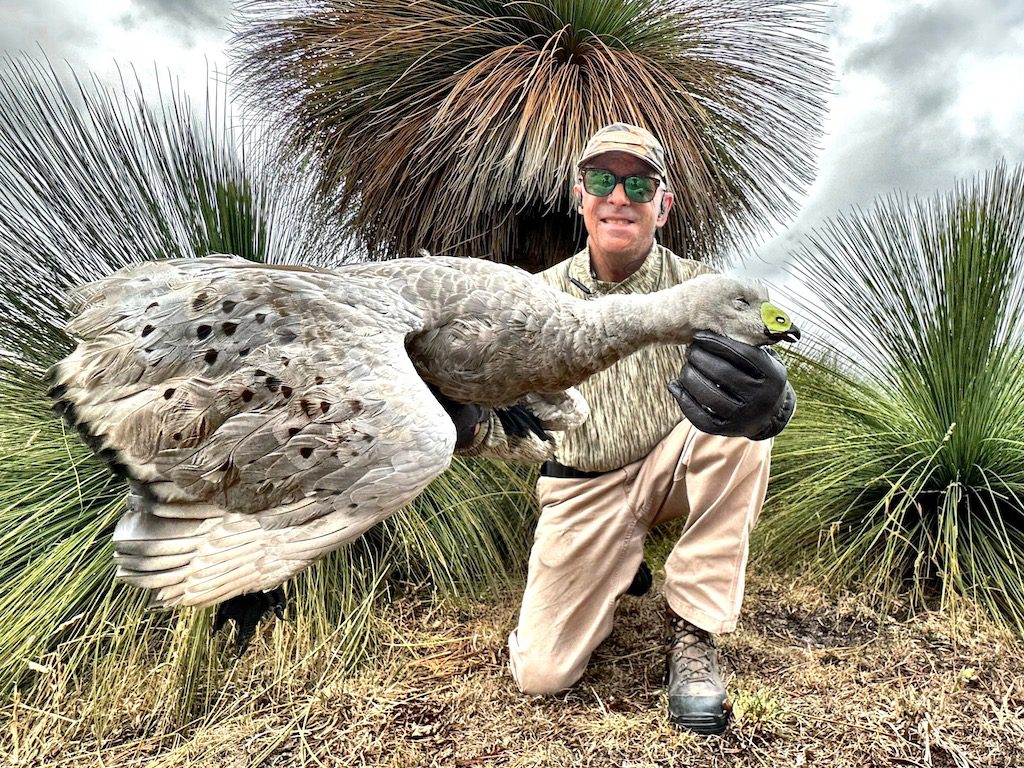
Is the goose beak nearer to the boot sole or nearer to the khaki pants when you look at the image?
the khaki pants

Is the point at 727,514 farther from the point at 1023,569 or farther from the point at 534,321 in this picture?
the point at 1023,569

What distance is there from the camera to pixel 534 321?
1.52m

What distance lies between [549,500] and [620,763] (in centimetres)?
80

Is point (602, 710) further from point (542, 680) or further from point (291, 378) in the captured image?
point (291, 378)

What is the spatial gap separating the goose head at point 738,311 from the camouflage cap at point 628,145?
719mm

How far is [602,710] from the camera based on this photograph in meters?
2.27

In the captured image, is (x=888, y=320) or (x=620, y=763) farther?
(x=888, y=320)

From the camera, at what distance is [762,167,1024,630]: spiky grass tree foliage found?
9.35 feet

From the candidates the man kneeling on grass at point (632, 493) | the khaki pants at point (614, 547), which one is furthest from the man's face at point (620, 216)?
the khaki pants at point (614, 547)

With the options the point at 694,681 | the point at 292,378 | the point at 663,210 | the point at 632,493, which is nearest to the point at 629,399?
the point at 632,493

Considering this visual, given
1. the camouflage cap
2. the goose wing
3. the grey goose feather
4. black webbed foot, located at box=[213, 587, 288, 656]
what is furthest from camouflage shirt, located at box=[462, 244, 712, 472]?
black webbed foot, located at box=[213, 587, 288, 656]

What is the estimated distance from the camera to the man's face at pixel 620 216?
2127 mm

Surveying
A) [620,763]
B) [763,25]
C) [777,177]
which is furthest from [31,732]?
[763,25]

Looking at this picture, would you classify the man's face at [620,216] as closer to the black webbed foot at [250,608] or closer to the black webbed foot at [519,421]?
the black webbed foot at [519,421]
